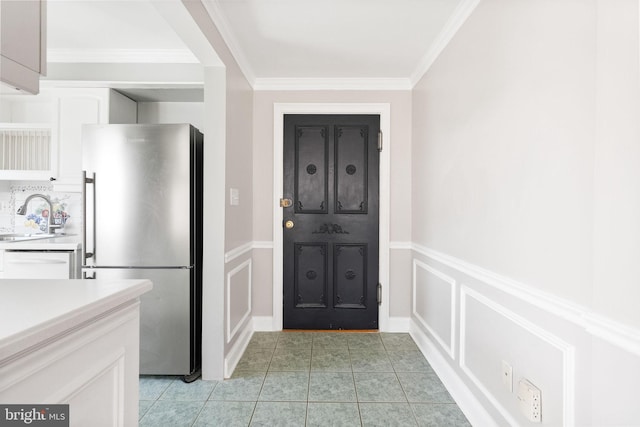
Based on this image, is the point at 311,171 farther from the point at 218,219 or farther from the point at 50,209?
the point at 50,209

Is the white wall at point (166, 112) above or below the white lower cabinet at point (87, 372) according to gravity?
above

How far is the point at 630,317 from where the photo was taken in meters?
0.87

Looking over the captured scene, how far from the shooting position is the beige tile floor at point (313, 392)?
1.86 m

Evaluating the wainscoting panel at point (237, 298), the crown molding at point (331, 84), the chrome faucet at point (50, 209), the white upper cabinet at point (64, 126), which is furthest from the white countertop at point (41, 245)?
the crown molding at point (331, 84)

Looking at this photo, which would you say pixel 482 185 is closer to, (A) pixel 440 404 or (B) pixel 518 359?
(B) pixel 518 359

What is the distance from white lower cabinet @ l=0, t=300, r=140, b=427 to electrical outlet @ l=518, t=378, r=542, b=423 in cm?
144

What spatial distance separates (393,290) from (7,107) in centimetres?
362

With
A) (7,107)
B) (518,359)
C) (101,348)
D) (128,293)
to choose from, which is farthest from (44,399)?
(7,107)

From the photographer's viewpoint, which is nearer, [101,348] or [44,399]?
[44,399]

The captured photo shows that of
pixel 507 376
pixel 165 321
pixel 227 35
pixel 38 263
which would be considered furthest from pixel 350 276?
pixel 38 263

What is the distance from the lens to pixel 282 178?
A: 3.14 meters

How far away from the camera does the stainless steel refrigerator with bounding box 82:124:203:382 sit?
2.18 m

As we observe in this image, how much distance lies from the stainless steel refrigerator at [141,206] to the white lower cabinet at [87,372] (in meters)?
1.21

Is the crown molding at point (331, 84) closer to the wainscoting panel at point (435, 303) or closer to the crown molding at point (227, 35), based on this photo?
the crown molding at point (227, 35)
